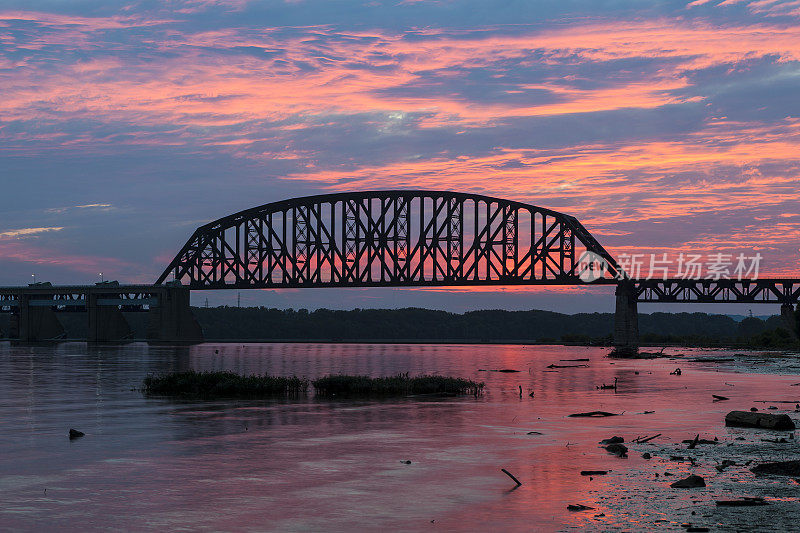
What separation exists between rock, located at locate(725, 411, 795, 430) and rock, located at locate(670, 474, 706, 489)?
15893mm

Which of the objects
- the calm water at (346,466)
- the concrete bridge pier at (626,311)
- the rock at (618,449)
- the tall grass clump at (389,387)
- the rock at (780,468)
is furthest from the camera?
the concrete bridge pier at (626,311)

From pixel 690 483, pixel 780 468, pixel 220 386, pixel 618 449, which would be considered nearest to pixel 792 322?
pixel 220 386

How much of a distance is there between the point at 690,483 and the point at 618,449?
7386mm

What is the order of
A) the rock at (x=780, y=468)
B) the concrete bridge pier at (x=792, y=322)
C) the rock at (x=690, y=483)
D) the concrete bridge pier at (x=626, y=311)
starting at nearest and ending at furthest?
the rock at (x=690, y=483), the rock at (x=780, y=468), the concrete bridge pier at (x=626, y=311), the concrete bridge pier at (x=792, y=322)

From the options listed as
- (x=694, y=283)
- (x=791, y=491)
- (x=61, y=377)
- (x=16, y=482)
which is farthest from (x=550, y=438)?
(x=694, y=283)

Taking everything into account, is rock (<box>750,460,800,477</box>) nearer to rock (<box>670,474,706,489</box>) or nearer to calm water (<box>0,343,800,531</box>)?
calm water (<box>0,343,800,531</box>)

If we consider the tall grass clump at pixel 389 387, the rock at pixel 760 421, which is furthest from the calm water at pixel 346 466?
the tall grass clump at pixel 389 387

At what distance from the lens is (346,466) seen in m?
32.4

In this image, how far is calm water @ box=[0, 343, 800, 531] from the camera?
24.0 metres

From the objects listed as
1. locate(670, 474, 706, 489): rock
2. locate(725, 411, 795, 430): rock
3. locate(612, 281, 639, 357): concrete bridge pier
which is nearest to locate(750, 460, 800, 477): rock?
locate(670, 474, 706, 489): rock

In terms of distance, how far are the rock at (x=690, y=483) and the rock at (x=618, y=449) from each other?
654 centimetres

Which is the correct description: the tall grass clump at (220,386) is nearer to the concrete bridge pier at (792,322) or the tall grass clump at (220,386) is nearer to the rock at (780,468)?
the rock at (780,468)

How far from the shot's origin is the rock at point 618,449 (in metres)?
33.8

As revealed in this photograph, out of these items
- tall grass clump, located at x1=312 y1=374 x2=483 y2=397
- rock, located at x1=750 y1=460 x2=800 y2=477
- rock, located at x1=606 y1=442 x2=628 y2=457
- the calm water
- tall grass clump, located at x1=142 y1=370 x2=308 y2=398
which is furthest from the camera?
tall grass clump, located at x1=312 y1=374 x2=483 y2=397
